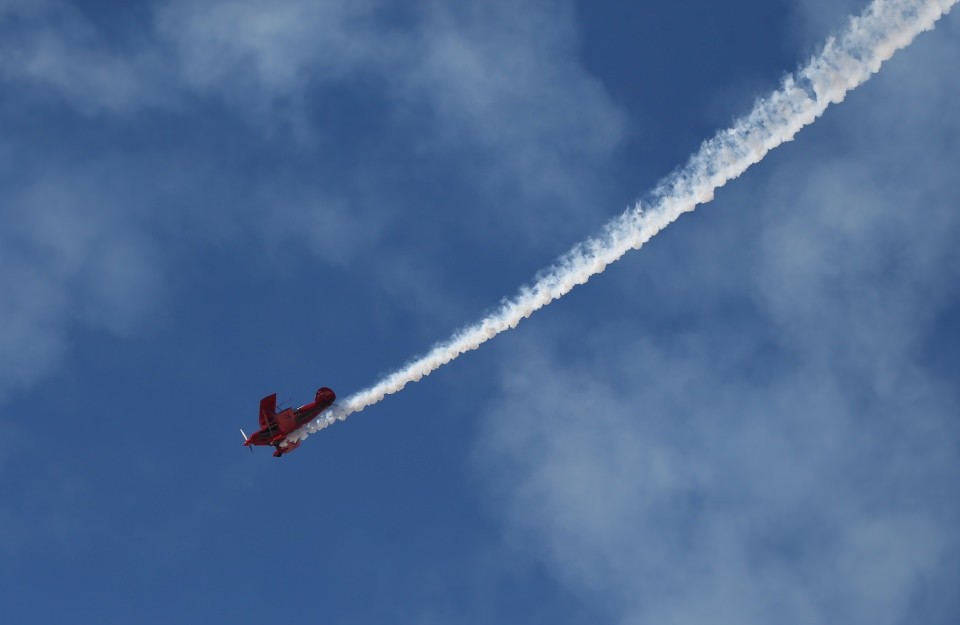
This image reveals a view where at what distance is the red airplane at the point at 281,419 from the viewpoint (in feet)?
252

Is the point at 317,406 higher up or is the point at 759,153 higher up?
the point at 317,406

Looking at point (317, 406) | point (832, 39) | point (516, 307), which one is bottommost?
point (832, 39)

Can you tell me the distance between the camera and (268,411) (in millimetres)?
77125

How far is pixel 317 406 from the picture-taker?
7681 cm

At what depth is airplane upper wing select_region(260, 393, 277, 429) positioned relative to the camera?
77000mm

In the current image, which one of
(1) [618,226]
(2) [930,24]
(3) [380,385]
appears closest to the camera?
(2) [930,24]

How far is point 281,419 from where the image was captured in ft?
252

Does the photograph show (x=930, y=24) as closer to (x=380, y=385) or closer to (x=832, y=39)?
(x=832, y=39)

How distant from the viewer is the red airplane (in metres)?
76.8

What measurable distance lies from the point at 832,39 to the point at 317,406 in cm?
3771

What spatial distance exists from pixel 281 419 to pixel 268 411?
0.92m

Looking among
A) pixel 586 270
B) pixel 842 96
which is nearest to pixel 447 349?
pixel 586 270

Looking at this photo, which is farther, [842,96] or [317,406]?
[317,406]

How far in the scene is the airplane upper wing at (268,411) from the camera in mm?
77000
